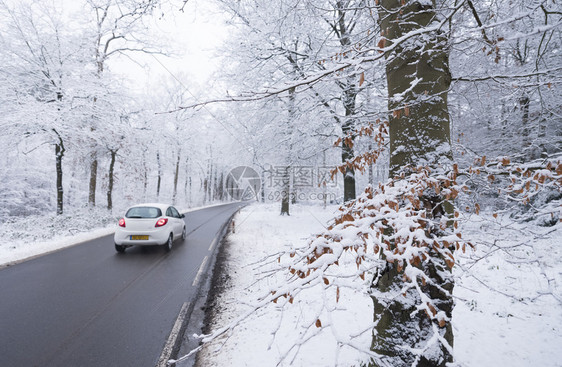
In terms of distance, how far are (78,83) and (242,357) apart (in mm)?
15969

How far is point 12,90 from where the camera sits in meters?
12.3

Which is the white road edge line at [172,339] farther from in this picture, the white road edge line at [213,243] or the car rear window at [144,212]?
the car rear window at [144,212]

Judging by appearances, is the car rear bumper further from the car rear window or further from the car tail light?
the car rear window

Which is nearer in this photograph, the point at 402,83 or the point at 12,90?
the point at 402,83

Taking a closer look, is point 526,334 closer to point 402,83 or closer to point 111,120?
point 402,83

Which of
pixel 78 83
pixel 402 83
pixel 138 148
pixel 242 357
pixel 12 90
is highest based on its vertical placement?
pixel 78 83

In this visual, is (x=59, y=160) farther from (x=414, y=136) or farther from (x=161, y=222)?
(x=414, y=136)

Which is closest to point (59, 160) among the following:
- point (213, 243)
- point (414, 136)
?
point (213, 243)

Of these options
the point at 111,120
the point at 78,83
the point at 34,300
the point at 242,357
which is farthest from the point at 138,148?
the point at 242,357

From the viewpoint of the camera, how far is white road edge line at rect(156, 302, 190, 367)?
11.8ft

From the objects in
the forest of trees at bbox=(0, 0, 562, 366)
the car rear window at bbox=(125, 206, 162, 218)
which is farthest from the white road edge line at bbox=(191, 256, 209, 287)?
the forest of trees at bbox=(0, 0, 562, 366)

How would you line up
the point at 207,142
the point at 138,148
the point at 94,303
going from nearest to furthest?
the point at 94,303 < the point at 138,148 < the point at 207,142

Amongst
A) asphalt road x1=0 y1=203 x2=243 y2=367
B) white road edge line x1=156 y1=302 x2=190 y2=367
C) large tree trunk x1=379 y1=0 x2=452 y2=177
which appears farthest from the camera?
asphalt road x1=0 y1=203 x2=243 y2=367

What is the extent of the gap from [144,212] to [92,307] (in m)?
4.83
